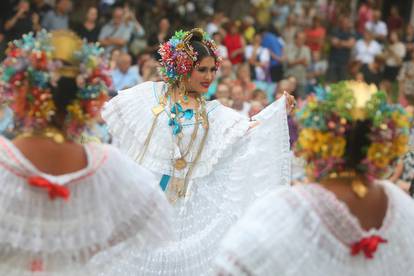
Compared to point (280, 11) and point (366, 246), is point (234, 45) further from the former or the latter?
point (366, 246)

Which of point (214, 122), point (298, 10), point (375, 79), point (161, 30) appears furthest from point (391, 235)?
point (298, 10)

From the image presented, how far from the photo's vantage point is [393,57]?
19.5 meters

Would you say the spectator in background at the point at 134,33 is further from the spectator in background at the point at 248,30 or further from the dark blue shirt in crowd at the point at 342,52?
the dark blue shirt in crowd at the point at 342,52

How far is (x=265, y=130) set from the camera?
768cm

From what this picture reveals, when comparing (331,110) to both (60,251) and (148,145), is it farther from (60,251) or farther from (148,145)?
(148,145)

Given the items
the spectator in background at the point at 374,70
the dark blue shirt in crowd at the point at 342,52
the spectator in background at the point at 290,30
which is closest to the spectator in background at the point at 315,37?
the spectator in background at the point at 290,30

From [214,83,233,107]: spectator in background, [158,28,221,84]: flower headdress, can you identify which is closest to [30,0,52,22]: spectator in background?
[214,83,233,107]: spectator in background

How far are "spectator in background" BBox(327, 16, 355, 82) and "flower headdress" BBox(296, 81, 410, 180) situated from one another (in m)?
14.2

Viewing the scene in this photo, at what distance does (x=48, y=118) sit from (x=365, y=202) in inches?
66.9

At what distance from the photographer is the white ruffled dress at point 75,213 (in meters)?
4.76

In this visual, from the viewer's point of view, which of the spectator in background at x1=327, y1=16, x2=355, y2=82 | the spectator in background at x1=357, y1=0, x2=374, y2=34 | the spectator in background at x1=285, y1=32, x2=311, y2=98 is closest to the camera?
the spectator in background at x1=285, y1=32, x2=311, y2=98

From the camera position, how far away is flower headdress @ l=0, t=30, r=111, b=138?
15.8ft

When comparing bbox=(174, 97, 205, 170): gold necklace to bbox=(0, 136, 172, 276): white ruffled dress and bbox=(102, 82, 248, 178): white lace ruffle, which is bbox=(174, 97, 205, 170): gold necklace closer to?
bbox=(102, 82, 248, 178): white lace ruffle

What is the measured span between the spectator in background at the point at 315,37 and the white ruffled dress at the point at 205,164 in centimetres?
1104
